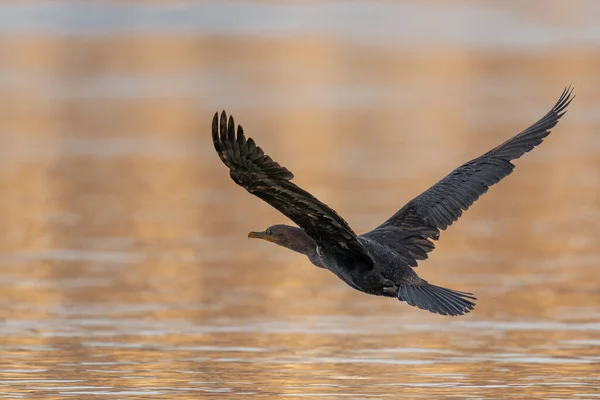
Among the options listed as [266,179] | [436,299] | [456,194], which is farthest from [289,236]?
[266,179]

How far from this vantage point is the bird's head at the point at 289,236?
10.3m

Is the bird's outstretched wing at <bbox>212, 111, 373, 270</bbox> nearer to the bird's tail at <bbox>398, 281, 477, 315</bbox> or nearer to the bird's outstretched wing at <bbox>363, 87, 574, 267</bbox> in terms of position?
the bird's tail at <bbox>398, 281, 477, 315</bbox>

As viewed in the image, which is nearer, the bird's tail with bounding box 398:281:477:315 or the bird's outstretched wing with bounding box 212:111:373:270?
the bird's outstretched wing with bounding box 212:111:373:270

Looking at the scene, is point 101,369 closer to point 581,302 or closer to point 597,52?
point 581,302

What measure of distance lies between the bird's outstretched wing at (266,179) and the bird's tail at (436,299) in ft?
1.82

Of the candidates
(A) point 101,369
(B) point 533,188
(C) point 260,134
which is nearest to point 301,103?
(C) point 260,134

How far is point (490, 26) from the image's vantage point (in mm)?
41688

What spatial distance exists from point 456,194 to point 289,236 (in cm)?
141

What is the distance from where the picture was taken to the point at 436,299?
9.64 m

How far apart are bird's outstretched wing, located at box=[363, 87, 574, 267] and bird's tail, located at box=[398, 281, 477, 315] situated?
105cm

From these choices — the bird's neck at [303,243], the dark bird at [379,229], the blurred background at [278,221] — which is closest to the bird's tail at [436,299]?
the dark bird at [379,229]

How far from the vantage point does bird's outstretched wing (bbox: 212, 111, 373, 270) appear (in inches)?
341

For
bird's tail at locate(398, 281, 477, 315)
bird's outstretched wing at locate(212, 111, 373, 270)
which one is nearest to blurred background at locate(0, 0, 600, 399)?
bird's tail at locate(398, 281, 477, 315)

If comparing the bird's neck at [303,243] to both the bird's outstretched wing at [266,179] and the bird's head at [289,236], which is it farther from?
the bird's outstretched wing at [266,179]
